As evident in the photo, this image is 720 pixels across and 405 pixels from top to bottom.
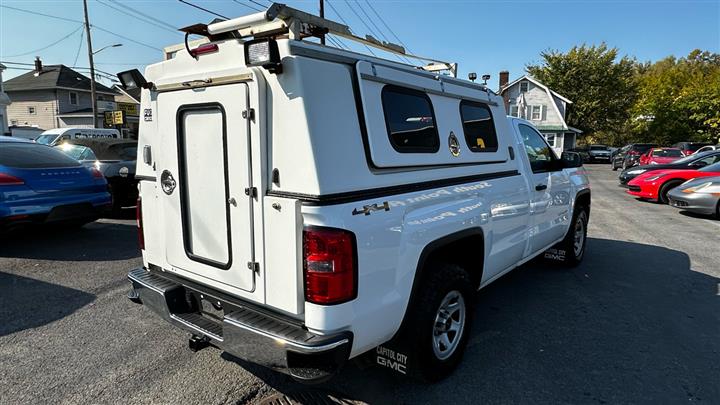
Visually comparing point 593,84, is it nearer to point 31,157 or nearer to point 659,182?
point 659,182

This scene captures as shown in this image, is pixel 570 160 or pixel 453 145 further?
pixel 570 160

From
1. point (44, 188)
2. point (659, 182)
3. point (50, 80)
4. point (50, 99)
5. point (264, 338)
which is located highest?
point (50, 80)

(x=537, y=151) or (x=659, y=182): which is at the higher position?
(x=537, y=151)

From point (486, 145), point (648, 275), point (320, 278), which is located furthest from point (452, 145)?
point (648, 275)

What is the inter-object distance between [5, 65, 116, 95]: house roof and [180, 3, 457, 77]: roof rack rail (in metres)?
40.0

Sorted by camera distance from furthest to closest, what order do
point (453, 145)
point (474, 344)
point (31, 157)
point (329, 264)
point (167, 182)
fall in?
point (31, 157), point (474, 344), point (453, 145), point (167, 182), point (329, 264)

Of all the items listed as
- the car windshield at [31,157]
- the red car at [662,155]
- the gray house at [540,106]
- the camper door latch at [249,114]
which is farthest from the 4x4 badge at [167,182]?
the gray house at [540,106]

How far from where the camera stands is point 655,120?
36219mm

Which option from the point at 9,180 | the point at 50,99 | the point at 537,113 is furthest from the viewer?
the point at 537,113

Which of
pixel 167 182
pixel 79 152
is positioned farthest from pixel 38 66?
pixel 167 182

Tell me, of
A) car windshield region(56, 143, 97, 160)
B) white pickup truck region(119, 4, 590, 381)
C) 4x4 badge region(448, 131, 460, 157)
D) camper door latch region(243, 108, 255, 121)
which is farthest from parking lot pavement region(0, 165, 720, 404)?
car windshield region(56, 143, 97, 160)

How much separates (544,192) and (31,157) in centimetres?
668

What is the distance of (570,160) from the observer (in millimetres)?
5094

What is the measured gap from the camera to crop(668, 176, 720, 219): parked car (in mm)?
9633
